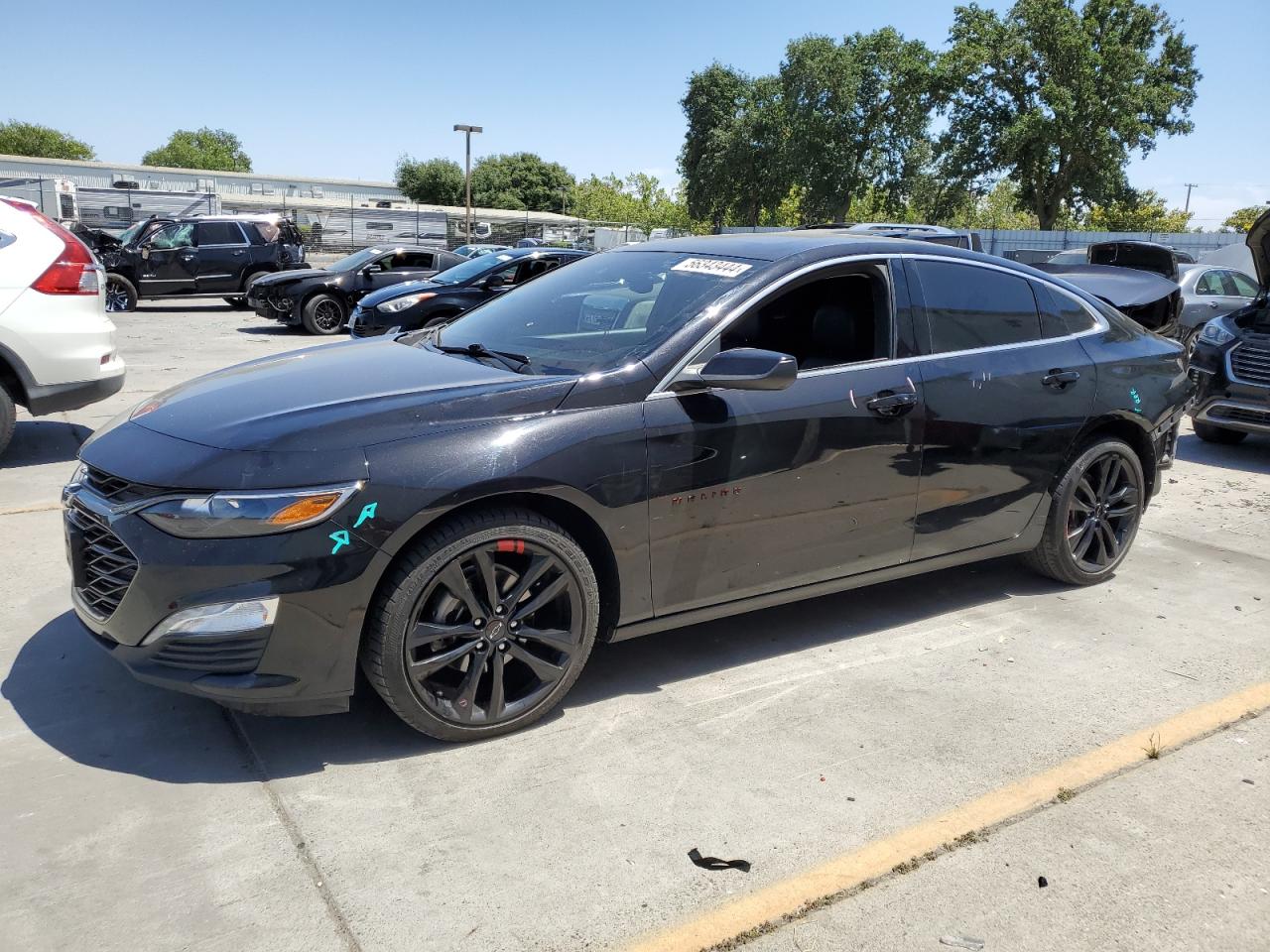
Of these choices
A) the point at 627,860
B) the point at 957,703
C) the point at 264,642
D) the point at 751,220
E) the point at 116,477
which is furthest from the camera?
the point at 751,220

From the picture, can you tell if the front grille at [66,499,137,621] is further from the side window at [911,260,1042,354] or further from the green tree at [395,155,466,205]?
the green tree at [395,155,466,205]

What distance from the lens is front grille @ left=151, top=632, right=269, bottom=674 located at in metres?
2.88

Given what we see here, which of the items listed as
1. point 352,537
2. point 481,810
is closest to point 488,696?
point 481,810

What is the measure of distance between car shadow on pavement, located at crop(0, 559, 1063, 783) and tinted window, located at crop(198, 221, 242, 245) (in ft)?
55.7

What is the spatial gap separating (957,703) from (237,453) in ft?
8.77

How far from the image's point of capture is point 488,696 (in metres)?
3.31

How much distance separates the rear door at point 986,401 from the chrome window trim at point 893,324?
0.04 feet

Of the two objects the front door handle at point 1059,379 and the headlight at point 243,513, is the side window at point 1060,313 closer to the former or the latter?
Answer: the front door handle at point 1059,379

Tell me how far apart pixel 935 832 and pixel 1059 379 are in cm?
247

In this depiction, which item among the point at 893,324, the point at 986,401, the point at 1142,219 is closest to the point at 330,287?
the point at 893,324

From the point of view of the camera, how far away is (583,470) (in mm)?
3270

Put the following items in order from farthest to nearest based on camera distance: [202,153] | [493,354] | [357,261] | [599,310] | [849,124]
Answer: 1. [202,153]
2. [849,124]
3. [357,261]
4. [599,310]
5. [493,354]

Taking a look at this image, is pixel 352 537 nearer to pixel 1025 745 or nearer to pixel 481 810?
pixel 481 810

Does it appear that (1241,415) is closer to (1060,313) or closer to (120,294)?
→ (1060,313)
